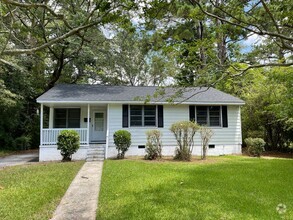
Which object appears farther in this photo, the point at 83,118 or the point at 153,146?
the point at 83,118

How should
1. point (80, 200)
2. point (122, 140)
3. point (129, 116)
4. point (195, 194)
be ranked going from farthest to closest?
1. point (129, 116)
2. point (122, 140)
3. point (195, 194)
4. point (80, 200)

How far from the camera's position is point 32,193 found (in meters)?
6.16

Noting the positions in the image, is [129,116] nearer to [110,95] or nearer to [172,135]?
[110,95]

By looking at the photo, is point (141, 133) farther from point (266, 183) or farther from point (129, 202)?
point (129, 202)

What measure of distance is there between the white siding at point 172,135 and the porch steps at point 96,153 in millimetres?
611

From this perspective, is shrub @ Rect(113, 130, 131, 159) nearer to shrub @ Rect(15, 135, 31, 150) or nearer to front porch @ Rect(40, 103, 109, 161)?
front porch @ Rect(40, 103, 109, 161)

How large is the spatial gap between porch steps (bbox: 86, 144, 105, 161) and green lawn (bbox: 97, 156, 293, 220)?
412cm

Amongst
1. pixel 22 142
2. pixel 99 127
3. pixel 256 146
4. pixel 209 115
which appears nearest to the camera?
pixel 256 146

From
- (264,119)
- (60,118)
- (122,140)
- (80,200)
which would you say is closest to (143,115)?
(122,140)

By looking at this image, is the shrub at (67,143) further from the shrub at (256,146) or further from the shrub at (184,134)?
the shrub at (256,146)

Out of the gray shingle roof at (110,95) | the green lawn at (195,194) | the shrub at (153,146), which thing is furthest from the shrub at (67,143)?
the green lawn at (195,194)

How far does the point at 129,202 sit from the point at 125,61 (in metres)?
20.0

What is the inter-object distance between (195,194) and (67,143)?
817cm

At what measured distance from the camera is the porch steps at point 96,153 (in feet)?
42.1
